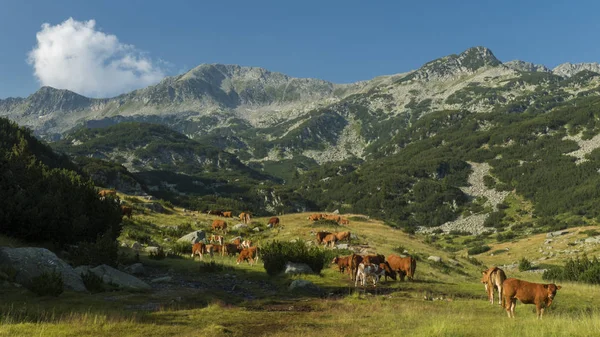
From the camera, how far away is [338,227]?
138 ft

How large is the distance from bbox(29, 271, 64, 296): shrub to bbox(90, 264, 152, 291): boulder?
2577 millimetres

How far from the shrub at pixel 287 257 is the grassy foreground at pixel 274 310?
696 mm

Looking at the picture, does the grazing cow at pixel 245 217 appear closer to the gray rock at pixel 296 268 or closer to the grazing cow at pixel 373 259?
the gray rock at pixel 296 268

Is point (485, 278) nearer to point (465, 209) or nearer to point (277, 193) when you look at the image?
point (465, 209)

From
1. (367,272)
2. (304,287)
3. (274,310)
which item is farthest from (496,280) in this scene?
(274,310)

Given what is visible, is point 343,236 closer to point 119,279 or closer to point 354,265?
point 354,265

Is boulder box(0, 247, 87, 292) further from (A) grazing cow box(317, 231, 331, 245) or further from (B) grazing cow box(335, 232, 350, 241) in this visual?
(B) grazing cow box(335, 232, 350, 241)

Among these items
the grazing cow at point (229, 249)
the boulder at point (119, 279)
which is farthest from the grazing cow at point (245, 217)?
the boulder at point (119, 279)

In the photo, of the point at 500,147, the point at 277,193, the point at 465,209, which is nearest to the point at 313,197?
the point at 277,193

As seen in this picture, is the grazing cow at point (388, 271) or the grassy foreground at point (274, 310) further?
the grazing cow at point (388, 271)

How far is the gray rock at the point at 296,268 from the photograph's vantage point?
20.2m

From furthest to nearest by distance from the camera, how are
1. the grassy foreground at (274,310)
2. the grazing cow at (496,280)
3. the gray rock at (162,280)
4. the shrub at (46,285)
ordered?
the gray rock at (162,280) → the grazing cow at (496,280) → the shrub at (46,285) → the grassy foreground at (274,310)

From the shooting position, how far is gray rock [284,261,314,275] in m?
20.2

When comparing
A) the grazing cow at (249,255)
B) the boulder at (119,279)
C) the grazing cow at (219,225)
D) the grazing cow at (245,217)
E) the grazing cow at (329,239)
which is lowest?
the boulder at (119,279)
